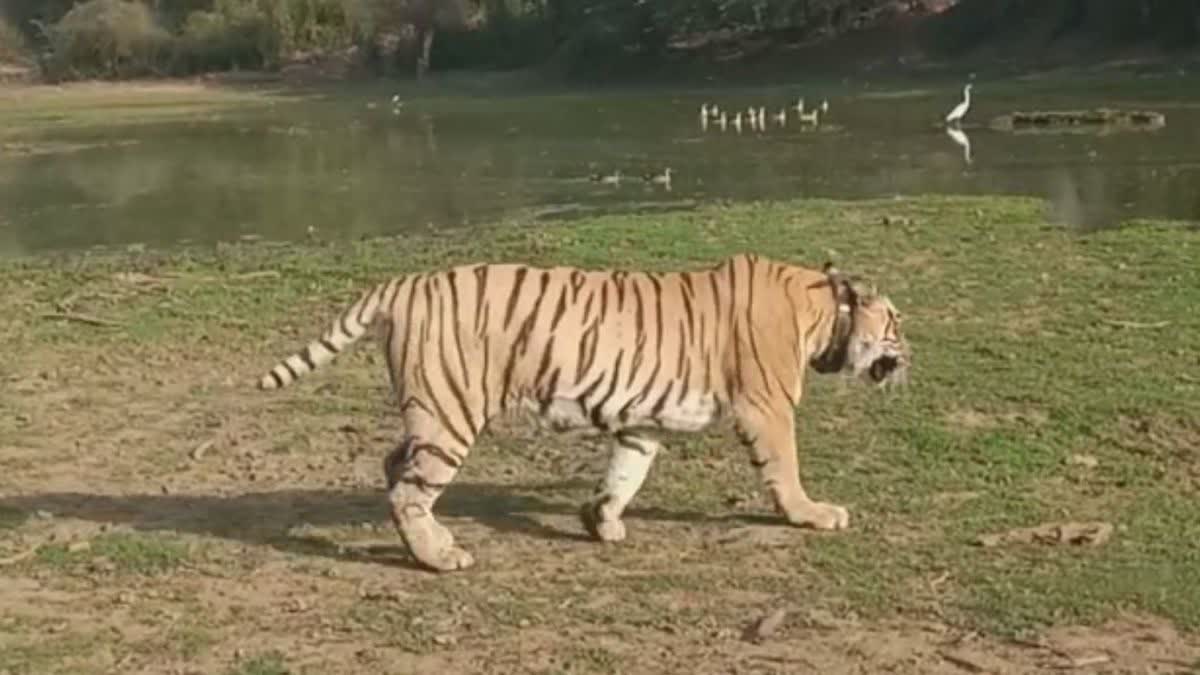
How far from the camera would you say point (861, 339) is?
7.12 meters

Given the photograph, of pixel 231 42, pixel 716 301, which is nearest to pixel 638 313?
pixel 716 301

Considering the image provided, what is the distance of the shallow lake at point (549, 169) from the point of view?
20.0 m

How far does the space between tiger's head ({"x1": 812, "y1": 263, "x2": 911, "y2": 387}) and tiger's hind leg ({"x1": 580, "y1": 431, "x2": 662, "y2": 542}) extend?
761mm

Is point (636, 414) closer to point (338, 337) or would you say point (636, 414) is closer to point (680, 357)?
point (680, 357)

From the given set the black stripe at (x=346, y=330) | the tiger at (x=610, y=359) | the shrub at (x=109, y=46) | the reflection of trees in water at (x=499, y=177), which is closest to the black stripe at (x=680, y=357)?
the tiger at (x=610, y=359)

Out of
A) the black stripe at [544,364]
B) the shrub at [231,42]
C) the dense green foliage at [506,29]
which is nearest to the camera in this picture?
the black stripe at [544,364]

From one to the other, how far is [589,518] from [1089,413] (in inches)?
108

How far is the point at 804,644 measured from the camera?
5809 millimetres

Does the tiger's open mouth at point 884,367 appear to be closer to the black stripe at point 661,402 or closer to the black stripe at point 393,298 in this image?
the black stripe at point 661,402

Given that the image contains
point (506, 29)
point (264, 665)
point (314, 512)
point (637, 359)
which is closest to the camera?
point (264, 665)

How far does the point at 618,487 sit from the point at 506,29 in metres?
67.2

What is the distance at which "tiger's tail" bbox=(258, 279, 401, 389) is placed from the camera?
679cm

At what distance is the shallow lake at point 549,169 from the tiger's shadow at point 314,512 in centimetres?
971

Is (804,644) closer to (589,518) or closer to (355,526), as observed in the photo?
(589,518)
